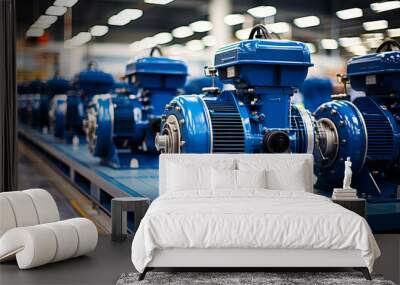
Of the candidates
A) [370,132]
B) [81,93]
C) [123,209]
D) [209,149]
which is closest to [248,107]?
[209,149]

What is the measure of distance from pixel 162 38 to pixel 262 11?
1134 millimetres

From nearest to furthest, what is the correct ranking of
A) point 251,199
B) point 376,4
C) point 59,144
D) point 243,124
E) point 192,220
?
1. point 192,220
2. point 251,199
3. point 243,124
4. point 376,4
5. point 59,144

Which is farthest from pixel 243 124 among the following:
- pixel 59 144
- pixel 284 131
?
pixel 59 144

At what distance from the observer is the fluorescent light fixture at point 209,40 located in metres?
6.66

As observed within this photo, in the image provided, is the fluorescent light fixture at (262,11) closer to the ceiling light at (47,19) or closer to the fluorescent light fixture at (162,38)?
the fluorescent light fixture at (162,38)

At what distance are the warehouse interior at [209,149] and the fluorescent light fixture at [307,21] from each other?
0.06 feet

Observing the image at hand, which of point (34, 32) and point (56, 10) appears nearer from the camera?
point (56, 10)

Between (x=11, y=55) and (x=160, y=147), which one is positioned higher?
(x=11, y=55)

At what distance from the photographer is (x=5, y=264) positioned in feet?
13.0

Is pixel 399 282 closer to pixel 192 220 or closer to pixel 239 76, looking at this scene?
pixel 192 220

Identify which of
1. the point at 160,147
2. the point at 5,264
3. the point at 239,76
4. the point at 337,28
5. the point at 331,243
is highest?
the point at 337,28

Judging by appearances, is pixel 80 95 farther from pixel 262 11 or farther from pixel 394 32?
pixel 394 32

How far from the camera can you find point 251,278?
358cm

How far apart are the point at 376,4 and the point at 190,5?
180 cm
